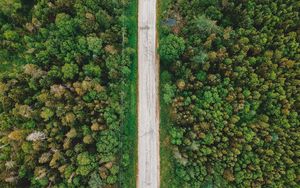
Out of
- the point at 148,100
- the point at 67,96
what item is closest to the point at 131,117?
the point at 148,100

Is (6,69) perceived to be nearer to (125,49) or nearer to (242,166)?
(125,49)

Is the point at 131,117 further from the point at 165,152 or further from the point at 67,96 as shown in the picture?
the point at 67,96

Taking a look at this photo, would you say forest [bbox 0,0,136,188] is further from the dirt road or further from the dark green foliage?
the dark green foliage

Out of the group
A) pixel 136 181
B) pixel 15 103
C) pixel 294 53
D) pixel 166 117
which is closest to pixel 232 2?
pixel 294 53

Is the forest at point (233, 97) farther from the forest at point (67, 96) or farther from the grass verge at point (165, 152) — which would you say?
the forest at point (67, 96)

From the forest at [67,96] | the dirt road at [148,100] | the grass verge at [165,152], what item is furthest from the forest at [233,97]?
the forest at [67,96]

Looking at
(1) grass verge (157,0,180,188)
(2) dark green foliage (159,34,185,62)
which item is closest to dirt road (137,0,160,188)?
(1) grass verge (157,0,180,188)
